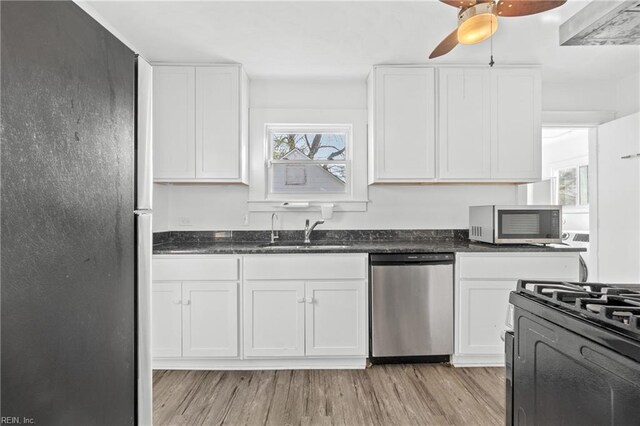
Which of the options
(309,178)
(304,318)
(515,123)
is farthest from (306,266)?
(515,123)

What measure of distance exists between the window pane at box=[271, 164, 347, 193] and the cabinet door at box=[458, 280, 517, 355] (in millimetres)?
1433

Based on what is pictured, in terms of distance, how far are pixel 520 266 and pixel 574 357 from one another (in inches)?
84.9

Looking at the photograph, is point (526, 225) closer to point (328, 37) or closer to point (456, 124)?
point (456, 124)

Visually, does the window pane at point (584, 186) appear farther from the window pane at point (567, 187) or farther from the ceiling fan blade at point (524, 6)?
the ceiling fan blade at point (524, 6)

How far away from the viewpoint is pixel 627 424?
60cm

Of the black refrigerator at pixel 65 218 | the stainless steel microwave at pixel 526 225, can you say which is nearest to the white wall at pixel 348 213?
the stainless steel microwave at pixel 526 225

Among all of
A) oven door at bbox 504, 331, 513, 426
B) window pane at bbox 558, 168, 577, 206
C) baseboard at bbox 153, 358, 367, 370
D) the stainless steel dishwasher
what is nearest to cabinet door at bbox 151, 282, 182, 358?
baseboard at bbox 153, 358, 367, 370

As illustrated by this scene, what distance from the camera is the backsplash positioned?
3229 millimetres

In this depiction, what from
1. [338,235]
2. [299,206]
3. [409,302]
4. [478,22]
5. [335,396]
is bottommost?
[335,396]

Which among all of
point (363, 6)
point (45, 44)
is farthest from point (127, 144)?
point (363, 6)

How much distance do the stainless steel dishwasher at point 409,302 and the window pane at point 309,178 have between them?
98cm

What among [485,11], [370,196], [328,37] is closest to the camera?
[485,11]

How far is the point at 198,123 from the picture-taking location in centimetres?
288

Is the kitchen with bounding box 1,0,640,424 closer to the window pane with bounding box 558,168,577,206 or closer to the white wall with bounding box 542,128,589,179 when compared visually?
the white wall with bounding box 542,128,589,179
